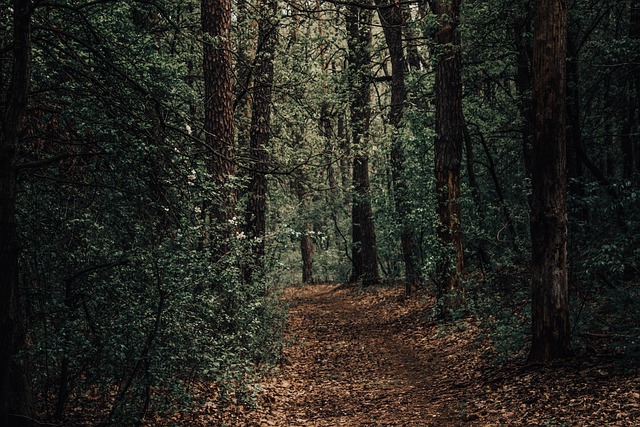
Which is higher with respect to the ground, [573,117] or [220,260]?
[573,117]

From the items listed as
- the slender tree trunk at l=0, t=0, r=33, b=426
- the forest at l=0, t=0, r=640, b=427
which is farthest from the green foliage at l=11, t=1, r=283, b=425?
the slender tree trunk at l=0, t=0, r=33, b=426

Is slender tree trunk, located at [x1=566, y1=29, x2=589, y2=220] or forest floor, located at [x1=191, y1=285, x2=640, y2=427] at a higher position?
slender tree trunk, located at [x1=566, y1=29, x2=589, y2=220]

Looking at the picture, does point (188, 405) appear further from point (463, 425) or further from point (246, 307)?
point (463, 425)

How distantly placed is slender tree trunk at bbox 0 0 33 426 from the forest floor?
248cm

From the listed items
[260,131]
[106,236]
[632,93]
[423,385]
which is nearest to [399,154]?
[260,131]

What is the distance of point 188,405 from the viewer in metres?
5.95

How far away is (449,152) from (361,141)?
3.97 m

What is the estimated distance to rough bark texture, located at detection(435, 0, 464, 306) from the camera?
477 inches

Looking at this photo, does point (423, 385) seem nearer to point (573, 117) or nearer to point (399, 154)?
point (573, 117)

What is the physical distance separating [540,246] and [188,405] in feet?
16.9

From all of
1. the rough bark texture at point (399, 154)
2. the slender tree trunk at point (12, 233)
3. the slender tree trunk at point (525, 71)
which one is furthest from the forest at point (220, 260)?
the rough bark texture at point (399, 154)

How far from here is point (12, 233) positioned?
16.0 ft

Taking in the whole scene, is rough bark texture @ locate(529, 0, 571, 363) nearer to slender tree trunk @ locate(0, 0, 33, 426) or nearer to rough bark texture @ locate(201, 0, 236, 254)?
rough bark texture @ locate(201, 0, 236, 254)

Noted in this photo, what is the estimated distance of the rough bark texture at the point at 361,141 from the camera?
15342 millimetres
